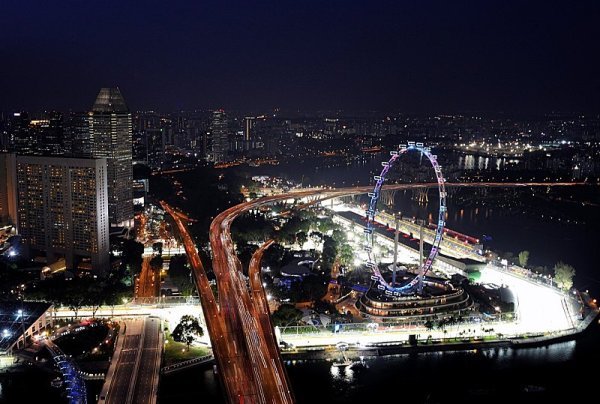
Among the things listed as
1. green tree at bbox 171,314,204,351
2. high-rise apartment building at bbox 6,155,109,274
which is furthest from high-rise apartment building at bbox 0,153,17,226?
green tree at bbox 171,314,204,351

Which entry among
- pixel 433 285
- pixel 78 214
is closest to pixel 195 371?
pixel 433 285

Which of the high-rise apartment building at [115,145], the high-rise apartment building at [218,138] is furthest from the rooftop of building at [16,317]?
the high-rise apartment building at [218,138]

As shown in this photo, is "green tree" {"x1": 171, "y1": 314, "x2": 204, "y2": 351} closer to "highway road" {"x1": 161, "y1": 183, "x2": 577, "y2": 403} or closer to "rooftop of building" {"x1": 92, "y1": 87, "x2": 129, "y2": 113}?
"highway road" {"x1": 161, "y1": 183, "x2": 577, "y2": 403}

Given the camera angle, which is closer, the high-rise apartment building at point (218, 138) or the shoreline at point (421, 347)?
the shoreline at point (421, 347)

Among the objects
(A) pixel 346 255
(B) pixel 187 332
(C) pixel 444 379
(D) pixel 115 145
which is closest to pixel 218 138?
(D) pixel 115 145

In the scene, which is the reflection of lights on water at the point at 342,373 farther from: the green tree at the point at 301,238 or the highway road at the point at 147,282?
the green tree at the point at 301,238
